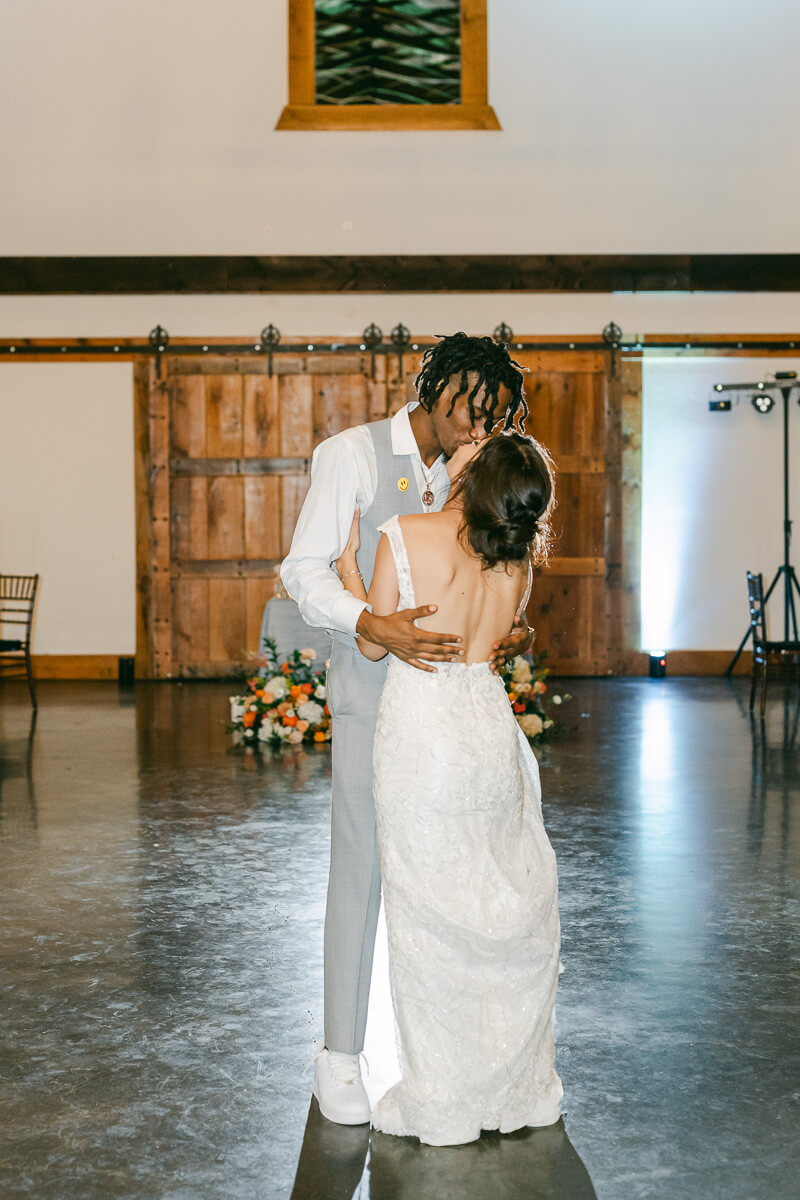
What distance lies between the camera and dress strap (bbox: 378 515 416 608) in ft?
7.80

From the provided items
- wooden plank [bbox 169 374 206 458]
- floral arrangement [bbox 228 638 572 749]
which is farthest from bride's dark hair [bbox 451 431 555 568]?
wooden plank [bbox 169 374 206 458]

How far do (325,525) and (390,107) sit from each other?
27.9ft

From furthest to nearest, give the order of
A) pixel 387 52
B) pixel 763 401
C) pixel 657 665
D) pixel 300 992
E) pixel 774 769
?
pixel 657 665 < pixel 763 401 < pixel 387 52 < pixel 774 769 < pixel 300 992

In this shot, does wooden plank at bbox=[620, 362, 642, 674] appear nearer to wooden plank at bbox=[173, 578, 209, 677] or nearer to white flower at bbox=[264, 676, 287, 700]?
wooden plank at bbox=[173, 578, 209, 677]

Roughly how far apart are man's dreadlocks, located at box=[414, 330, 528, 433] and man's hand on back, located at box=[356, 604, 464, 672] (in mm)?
413

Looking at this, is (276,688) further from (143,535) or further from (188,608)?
(143,535)

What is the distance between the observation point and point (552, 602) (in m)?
10.7

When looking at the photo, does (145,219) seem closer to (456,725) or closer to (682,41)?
(682,41)

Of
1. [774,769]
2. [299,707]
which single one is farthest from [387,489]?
[299,707]

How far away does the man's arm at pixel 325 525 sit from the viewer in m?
2.47

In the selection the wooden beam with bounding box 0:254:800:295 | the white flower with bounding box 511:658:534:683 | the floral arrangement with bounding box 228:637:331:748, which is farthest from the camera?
the wooden beam with bounding box 0:254:800:295

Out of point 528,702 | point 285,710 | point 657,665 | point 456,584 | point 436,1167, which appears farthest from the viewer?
point 657,665

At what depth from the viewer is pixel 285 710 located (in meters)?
7.05

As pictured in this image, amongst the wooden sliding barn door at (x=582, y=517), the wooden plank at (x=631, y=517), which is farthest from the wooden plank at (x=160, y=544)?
the wooden plank at (x=631, y=517)
